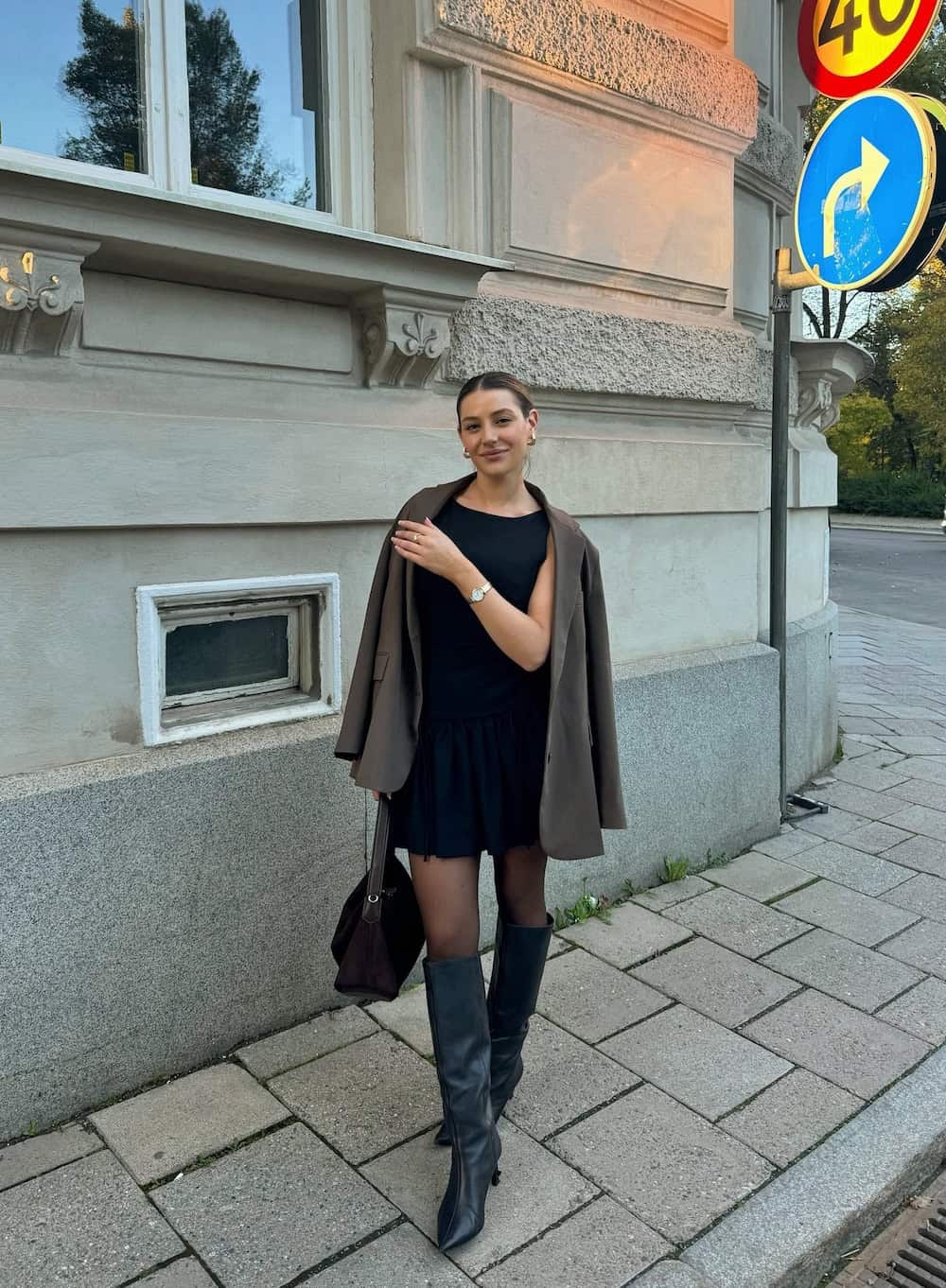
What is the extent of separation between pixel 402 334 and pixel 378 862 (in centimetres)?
168

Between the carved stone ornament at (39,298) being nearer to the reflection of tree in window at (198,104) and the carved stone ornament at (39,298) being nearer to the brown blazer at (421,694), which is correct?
the reflection of tree in window at (198,104)

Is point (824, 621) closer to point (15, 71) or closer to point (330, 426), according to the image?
point (330, 426)

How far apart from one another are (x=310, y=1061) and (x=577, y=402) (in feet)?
8.26

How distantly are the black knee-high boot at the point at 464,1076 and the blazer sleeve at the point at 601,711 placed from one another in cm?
50

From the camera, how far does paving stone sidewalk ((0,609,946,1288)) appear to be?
224 cm

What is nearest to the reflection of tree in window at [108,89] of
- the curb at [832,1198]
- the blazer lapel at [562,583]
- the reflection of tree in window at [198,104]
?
the reflection of tree in window at [198,104]

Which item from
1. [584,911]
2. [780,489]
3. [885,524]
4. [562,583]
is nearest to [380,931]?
[562,583]

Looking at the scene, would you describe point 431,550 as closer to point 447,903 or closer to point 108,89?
point 447,903

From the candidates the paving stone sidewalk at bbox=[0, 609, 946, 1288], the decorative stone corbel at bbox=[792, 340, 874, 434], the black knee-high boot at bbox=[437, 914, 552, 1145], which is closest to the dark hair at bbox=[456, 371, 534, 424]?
the black knee-high boot at bbox=[437, 914, 552, 1145]

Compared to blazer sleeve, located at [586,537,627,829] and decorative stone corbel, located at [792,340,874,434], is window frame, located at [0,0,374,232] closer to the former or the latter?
blazer sleeve, located at [586,537,627,829]

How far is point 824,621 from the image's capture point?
589cm

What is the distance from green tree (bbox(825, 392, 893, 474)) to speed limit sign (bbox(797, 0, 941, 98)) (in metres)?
34.4

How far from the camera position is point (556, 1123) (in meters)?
2.71

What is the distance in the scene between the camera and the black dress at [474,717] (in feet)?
7.70
